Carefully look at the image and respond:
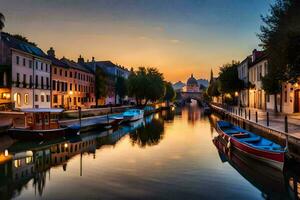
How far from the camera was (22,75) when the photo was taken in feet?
155

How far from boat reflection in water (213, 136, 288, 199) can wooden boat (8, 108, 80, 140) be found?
55.3ft

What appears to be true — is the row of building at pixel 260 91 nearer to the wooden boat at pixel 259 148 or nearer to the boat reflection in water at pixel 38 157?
the wooden boat at pixel 259 148

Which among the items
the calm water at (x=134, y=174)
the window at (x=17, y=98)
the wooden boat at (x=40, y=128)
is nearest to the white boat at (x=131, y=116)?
the window at (x=17, y=98)

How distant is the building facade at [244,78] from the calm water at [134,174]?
37.7m

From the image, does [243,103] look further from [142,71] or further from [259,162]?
[259,162]

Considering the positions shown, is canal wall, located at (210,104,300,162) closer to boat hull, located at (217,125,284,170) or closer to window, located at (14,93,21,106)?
boat hull, located at (217,125,284,170)

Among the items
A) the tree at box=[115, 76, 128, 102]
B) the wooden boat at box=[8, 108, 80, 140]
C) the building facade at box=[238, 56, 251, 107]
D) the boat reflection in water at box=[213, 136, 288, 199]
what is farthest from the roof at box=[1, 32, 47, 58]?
the tree at box=[115, 76, 128, 102]

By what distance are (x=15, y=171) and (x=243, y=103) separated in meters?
56.6

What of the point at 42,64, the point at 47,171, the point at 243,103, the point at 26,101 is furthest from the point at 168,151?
the point at 243,103

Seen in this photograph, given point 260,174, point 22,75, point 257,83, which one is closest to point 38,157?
point 260,174

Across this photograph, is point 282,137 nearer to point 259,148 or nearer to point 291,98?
point 259,148

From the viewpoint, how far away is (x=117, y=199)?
13.7m

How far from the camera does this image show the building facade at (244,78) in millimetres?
62531

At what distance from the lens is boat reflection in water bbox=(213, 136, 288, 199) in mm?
14938
